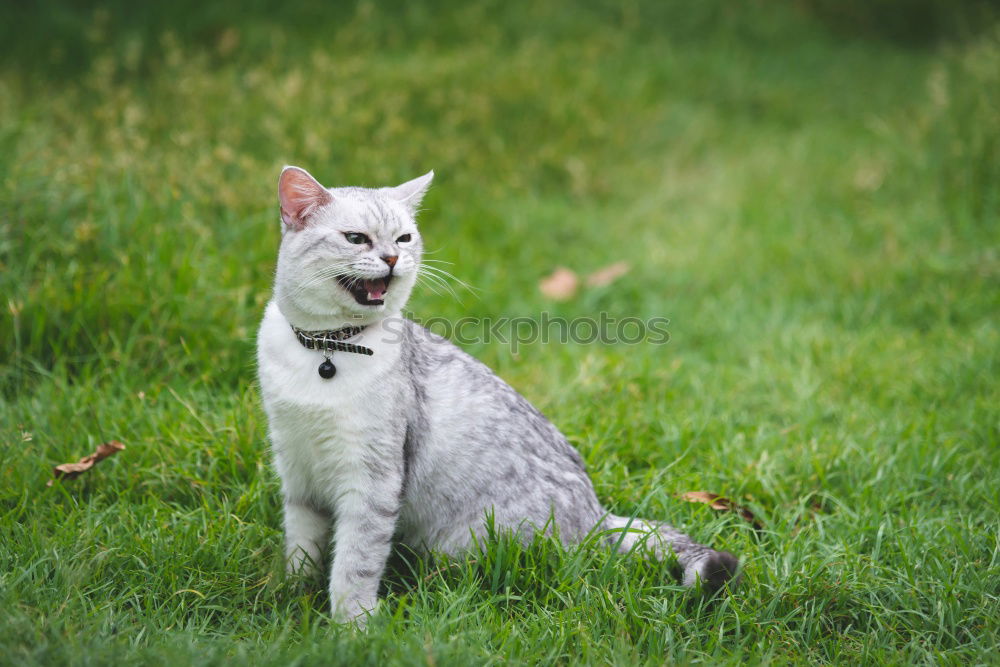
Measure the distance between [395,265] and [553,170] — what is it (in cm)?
456

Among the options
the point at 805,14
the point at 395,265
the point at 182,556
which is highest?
the point at 805,14

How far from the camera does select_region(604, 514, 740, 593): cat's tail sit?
101 inches

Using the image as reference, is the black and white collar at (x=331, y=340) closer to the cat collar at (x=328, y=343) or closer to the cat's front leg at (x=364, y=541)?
the cat collar at (x=328, y=343)

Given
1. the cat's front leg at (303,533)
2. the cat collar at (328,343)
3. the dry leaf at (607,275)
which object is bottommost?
the cat's front leg at (303,533)

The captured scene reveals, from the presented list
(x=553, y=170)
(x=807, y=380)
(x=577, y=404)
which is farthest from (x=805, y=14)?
(x=577, y=404)

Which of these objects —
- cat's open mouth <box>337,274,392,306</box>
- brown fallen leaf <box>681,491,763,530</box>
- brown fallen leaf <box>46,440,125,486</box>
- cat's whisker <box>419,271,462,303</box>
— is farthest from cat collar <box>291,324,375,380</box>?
brown fallen leaf <box>681,491,763,530</box>

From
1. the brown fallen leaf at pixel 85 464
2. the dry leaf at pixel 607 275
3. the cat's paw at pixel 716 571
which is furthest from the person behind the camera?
the dry leaf at pixel 607 275

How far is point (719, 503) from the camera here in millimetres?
3279

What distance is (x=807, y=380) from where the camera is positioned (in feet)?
14.2

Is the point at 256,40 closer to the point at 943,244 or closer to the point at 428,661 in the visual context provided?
the point at 943,244

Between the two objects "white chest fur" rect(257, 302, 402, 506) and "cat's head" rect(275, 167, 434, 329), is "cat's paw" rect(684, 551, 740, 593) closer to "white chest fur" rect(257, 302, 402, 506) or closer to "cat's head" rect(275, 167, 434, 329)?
"white chest fur" rect(257, 302, 402, 506)

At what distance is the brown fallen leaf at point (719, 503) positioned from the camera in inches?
126

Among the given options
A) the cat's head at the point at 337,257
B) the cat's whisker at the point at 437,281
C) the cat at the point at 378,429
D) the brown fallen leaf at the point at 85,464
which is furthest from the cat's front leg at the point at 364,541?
the brown fallen leaf at the point at 85,464

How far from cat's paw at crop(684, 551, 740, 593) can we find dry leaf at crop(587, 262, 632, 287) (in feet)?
10.4
